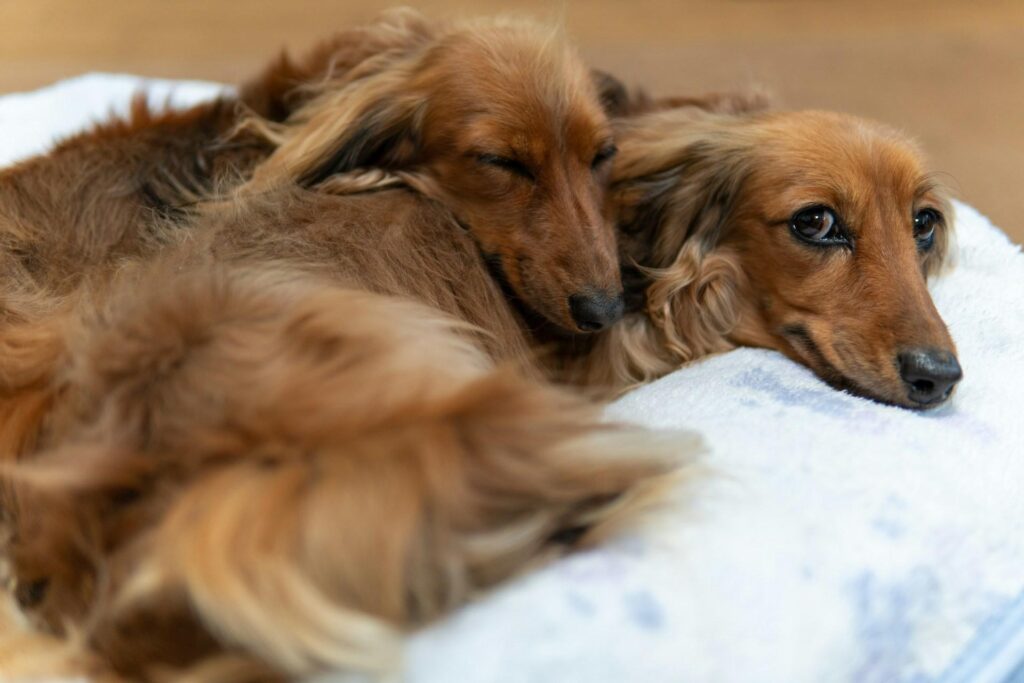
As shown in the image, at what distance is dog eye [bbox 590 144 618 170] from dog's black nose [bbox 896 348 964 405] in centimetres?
74

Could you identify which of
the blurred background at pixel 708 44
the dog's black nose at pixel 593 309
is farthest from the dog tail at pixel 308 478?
the blurred background at pixel 708 44

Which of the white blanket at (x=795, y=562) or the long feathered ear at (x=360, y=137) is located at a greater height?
the long feathered ear at (x=360, y=137)

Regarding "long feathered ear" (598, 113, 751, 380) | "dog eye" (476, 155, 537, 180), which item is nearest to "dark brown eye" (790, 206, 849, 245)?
"long feathered ear" (598, 113, 751, 380)

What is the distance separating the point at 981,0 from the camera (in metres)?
4.65

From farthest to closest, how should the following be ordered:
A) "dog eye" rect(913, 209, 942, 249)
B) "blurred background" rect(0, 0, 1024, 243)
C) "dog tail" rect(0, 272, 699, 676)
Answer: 1. "blurred background" rect(0, 0, 1024, 243)
2. "dog eye" rect(913, 209, 942, 249)
3. "dog tail" rect(0, 272, 699, 676)

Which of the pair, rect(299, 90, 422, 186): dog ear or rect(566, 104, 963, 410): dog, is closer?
rect(566, 104, 963, 410): dog

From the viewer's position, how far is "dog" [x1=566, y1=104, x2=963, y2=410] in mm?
1859

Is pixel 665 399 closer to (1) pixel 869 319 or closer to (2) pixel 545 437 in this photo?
(1) pixel 869 319

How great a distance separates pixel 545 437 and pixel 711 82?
3.14m

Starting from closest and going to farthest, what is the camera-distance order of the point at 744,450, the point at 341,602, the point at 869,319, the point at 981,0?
the point at 341,602
the point at 744,450
the point at 869,319
the point at 981,0

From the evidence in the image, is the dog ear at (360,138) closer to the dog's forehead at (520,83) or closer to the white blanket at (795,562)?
the dog's forehead at (520,83)

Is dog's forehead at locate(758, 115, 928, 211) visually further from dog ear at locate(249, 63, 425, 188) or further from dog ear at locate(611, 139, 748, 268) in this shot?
dog ear at locate(249, 63, 425, 188)

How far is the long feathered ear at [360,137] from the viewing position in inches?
82.9

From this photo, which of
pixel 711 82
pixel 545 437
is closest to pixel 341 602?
pixel 545 437
